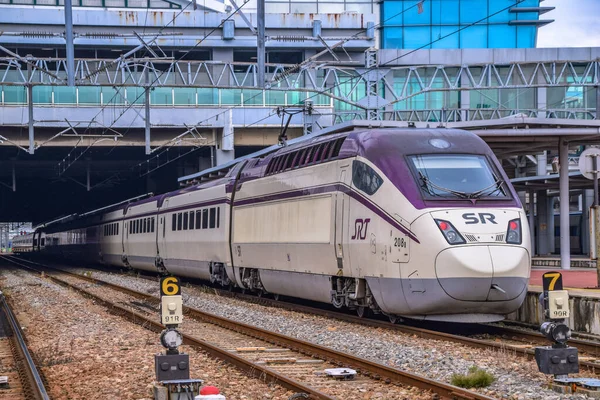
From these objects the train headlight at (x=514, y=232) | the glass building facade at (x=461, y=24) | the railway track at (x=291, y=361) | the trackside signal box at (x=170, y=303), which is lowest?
the railway track at (x=291, y=361)

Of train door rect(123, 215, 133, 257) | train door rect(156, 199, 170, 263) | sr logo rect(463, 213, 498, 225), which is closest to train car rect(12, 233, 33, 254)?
train door rect(123, 215, 133, 257)

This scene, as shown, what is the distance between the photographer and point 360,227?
52.4 ft

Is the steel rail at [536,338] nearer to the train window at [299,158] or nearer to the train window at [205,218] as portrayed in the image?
the train window at [299,158]

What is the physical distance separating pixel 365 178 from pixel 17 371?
21.2ft

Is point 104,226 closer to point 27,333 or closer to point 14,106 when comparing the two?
point 14,106

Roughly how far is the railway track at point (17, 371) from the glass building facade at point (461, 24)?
52.5m

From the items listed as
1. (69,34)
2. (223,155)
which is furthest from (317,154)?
(223,155)

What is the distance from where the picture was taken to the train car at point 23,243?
119 meters

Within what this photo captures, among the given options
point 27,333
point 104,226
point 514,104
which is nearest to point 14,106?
point 104,226

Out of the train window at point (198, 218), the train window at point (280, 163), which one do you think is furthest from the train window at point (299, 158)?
the train window at point (198, 218)

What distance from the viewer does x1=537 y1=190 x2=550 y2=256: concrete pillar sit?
46031mm

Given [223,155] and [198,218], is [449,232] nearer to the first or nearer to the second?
[198,218]

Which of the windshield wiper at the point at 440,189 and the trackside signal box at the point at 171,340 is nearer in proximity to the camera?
the trackside signal box at the point at 171,340

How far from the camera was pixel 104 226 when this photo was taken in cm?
4897
